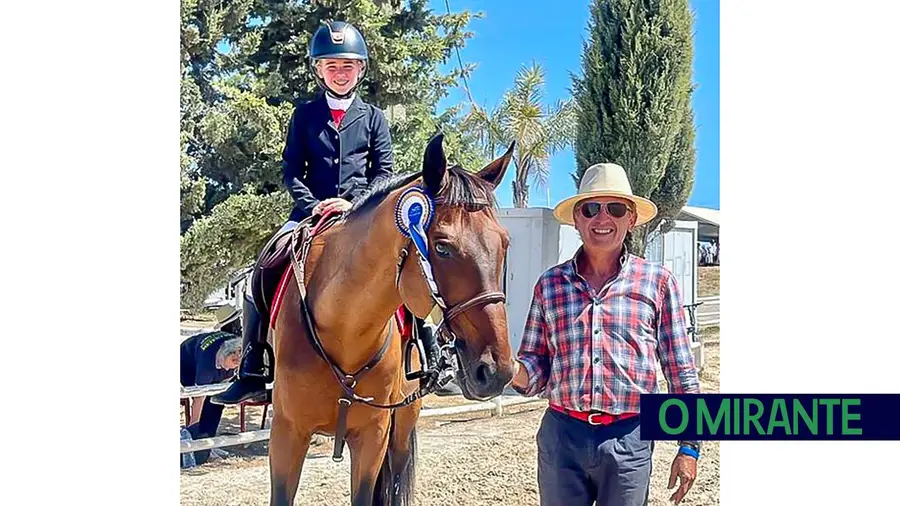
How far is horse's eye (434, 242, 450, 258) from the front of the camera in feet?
7.24

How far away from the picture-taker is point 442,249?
221cm

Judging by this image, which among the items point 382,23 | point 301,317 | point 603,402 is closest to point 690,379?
point 603,402

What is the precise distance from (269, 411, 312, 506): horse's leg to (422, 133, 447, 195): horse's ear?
1.01 meters

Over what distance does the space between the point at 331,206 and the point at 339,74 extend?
54 cm

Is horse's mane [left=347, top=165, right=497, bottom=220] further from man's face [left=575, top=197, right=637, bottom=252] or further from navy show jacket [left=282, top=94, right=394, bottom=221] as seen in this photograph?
navy show jacket [left=282, top=94, right=394, bottom=221]

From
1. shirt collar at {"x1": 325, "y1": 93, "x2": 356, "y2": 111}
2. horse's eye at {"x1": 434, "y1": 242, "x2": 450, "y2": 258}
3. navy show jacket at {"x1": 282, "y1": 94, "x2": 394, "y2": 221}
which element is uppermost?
shirt collar at {"x1": 325, "y1": 93, "x2": 356, "y2": 111}

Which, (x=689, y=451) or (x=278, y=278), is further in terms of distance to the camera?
(x=278, y=278)

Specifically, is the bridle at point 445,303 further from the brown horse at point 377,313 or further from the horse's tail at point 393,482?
the horse's tail at point 393,482

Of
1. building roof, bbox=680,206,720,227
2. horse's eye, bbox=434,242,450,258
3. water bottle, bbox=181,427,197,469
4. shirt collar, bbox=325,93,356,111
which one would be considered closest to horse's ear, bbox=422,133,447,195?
horse's eye, bbox=434,242,450,258

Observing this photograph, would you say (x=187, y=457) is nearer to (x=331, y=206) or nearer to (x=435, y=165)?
(x=331, y=206)

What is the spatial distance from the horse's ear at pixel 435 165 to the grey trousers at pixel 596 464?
79 centimetres

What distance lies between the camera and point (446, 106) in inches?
128

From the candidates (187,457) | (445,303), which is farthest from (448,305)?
(187,457)
